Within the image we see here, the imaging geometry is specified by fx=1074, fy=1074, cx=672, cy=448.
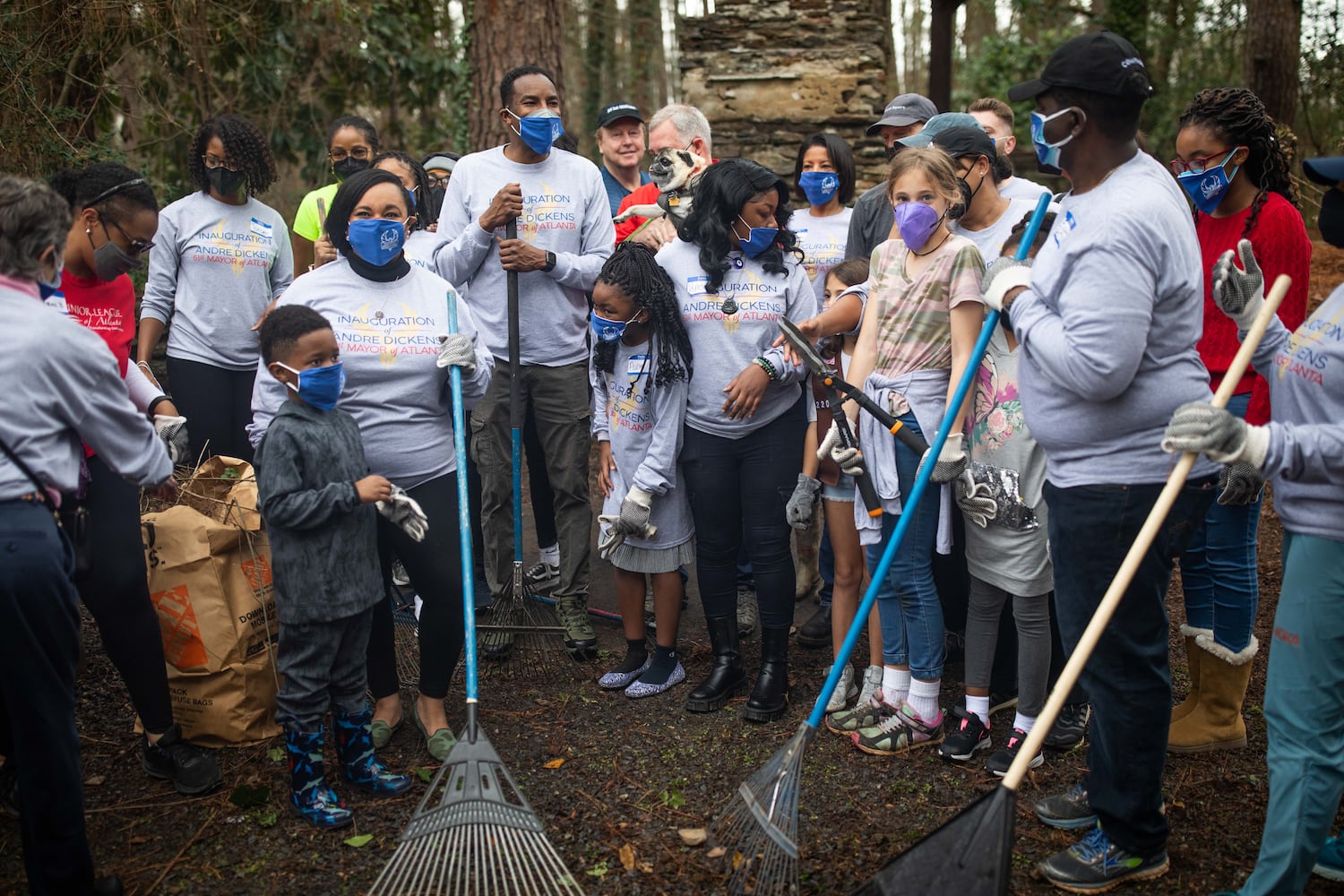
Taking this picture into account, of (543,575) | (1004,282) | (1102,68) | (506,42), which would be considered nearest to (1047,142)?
(1102,68)

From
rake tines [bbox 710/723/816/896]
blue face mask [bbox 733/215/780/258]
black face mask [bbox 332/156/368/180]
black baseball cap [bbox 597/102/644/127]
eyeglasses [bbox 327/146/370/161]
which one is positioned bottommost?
rake tines [bbox 710/723/816/896]

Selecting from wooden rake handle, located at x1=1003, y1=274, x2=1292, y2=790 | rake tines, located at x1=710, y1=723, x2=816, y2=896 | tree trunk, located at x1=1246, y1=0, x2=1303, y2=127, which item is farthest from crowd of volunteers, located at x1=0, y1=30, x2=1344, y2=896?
tree trunk, located at x1=1246, y1=0, x2=1303, y2=127

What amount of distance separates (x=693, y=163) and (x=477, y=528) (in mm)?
1951

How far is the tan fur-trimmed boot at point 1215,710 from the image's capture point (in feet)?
12.4

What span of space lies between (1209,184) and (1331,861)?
2.20m

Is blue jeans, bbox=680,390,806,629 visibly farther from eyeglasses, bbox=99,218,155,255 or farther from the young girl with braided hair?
eyeglasses, bbox=99,218,155,255

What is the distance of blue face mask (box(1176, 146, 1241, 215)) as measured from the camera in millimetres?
3709

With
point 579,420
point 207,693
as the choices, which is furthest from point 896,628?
point 207,693

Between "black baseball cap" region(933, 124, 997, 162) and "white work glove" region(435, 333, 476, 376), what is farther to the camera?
"black baseball cap" region(933, 124, 997, 162)

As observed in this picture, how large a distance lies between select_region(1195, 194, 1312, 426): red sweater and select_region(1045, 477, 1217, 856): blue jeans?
→ 105cm

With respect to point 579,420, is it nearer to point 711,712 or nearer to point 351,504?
point 711,712

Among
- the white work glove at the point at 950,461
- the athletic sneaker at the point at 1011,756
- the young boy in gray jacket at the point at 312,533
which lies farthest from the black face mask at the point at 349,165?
the athletic sneaker at the point at 1011,756

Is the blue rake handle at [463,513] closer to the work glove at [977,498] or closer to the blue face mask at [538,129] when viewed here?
the blue face mask at [538,129]

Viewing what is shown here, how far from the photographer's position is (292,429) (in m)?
3.36
